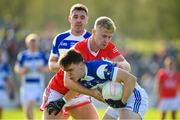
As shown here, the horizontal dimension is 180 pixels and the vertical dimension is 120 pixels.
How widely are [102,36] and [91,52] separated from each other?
440 millimetres

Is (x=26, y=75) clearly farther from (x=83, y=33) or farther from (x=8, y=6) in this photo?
(x=8, y=6)

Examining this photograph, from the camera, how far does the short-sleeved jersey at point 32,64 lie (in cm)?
1588

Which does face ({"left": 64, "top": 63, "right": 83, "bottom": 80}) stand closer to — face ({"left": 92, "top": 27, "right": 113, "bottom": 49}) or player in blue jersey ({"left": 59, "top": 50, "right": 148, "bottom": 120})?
player in blue jersey ({"left": 59, "top": 50, "right": 148, "bottom": 120})

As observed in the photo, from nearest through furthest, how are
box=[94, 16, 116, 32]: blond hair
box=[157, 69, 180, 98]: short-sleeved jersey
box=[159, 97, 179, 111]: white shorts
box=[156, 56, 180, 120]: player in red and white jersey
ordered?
box=[94, 16, 116, 32]: blond hair → box=[159, 97, 179, 111]: white shorts → box=[156, 56, 180, 120]: player in red and white jersey → box=[157, 69, 180, 98]: short-sleeved jersey

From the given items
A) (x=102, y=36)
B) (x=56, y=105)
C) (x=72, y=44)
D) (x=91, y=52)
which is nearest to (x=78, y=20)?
(x=72, y=44)

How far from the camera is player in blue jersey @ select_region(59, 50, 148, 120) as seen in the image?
27.3 ft

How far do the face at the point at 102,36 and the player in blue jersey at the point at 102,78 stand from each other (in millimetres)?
445

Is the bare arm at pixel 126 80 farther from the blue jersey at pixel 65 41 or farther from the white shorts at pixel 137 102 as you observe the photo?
the blue jersey at pixel 65 41

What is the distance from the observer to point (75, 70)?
835 cm

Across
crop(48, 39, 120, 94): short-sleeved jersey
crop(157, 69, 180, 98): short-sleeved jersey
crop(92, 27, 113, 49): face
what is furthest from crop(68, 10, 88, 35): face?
crop(157, 69, 180, 98): short-sleeved jersey

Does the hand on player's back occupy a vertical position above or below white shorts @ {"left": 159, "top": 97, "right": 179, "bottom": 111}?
above

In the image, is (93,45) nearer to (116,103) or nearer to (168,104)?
(116,103)

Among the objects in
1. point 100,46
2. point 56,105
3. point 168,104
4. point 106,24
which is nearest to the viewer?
point 106,24

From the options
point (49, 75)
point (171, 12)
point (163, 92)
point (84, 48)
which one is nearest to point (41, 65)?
point (163, 92)
